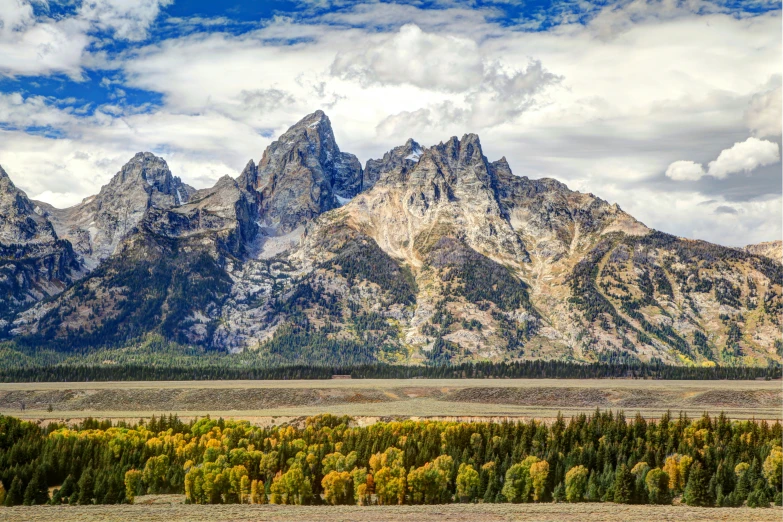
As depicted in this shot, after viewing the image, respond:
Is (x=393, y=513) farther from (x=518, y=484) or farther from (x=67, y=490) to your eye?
(x=67, y=490)

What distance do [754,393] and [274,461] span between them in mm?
135904

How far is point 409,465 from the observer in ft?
341

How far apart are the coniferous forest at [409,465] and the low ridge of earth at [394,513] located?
5.88 m

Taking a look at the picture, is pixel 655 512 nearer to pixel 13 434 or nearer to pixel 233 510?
pixel 233 510

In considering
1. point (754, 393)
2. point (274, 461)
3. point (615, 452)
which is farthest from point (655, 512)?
point (754, 393)

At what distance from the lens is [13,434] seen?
126188 mm

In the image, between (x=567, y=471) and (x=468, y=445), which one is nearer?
(x=567, y=471)

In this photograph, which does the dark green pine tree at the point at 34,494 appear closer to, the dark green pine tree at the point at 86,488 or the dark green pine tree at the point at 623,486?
the dark green pine tree at the point at 86,488

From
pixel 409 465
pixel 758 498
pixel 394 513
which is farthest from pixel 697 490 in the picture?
pixel 394 513

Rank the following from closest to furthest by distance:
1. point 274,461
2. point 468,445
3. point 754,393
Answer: point 274,461
point 468,445
point 754,393

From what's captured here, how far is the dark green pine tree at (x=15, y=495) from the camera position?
90625 mm

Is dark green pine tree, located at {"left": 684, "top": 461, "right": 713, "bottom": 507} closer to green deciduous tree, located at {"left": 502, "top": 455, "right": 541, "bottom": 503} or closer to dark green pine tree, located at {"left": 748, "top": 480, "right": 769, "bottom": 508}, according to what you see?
dark green pine tree, located at {"left": 748, "top": 480, "right": 769, "bottom": 508}

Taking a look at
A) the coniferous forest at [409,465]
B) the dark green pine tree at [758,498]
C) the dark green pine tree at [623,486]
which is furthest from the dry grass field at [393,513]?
the coniferous forest at [409,465]

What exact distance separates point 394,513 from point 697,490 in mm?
34437
